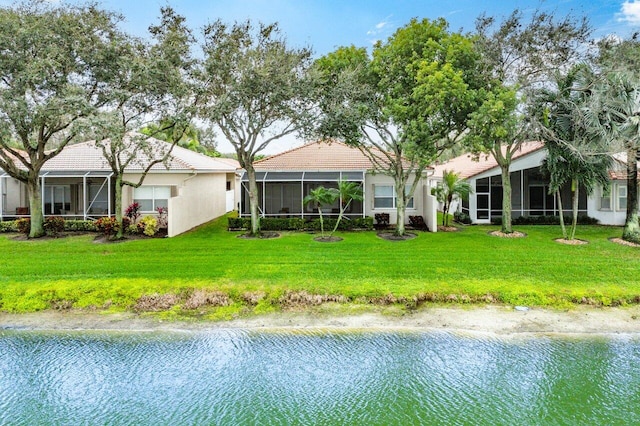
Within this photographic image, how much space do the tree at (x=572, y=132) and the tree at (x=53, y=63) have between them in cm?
1940

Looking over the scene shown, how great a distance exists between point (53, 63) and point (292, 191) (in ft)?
46.1

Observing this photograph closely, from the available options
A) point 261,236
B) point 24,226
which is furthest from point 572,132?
point 24,226

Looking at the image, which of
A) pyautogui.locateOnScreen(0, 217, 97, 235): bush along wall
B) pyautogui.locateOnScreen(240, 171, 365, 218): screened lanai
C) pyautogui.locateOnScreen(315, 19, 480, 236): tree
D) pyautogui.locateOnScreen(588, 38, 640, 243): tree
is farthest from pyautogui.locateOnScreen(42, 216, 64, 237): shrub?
pyautogui.locateOnScreen(588, 38, 640, 243): tree

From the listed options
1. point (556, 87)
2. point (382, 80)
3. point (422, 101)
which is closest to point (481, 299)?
point (422, 101)

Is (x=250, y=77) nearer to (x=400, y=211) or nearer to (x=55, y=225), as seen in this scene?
(x=400, y=211)

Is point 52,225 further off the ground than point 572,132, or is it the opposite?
point 572,132

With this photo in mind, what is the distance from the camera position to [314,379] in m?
8.43

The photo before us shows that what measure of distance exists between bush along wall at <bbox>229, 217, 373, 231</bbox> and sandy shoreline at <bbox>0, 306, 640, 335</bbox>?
40.3 feet

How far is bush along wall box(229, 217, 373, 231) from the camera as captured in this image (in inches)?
934

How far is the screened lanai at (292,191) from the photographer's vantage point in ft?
79.7

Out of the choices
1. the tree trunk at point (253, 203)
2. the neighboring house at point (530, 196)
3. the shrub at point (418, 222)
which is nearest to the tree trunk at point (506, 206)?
the neighboring house at point (530, 196)

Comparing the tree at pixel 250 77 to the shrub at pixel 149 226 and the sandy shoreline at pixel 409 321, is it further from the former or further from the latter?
the sandy shoreline at pixel 409 321

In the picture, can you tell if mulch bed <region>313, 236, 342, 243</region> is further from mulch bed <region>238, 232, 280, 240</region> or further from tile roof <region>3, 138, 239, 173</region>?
tile roof <region>3, 138, 239, 173</region>

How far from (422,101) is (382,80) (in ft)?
7.76
